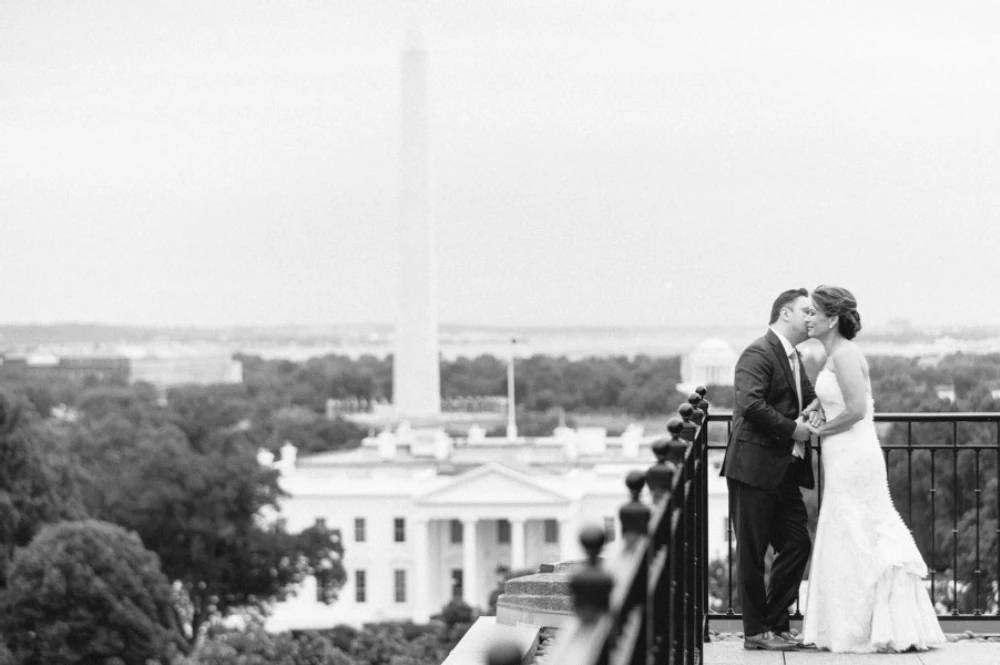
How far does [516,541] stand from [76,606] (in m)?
40.1

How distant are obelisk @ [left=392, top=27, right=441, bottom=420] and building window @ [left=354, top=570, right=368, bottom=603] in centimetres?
1436

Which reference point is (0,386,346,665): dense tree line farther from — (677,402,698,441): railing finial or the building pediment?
(677,402,698,441): railing finial

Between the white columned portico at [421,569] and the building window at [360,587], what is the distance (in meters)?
2.92

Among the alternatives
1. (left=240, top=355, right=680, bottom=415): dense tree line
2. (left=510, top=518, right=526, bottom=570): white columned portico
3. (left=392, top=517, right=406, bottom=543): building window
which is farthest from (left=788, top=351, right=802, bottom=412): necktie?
(left=240, top=355, right=680, bottom=415): dense tree line

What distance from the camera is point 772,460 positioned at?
829 centimetres

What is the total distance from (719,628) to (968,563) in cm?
2565

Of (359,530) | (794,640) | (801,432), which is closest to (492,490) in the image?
(359,530)

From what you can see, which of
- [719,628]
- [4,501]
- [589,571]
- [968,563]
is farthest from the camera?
[4,501]

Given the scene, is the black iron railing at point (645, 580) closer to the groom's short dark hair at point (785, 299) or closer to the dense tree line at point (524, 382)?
the groom's short dark hair at point (785, 299)

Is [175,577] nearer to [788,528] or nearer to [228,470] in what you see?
[228,470]

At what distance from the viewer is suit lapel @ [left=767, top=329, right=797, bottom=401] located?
8258 mm

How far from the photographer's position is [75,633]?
39281 mm

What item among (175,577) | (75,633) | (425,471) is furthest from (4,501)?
(425,471)

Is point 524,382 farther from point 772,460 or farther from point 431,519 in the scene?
point 772,460
